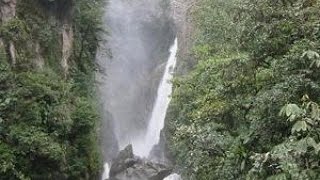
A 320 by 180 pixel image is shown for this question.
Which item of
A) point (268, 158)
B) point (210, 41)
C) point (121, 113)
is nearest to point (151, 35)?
point (121, 113)

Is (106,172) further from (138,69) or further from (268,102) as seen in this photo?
(268,102)

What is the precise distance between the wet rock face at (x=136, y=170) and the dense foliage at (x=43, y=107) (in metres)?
8.17

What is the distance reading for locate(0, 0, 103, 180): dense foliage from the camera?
1355 cm

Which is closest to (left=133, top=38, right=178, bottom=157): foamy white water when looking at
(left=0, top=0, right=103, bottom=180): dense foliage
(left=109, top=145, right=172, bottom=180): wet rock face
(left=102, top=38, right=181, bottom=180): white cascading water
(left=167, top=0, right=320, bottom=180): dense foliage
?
(left=102, top=38, right=181, bottom=180): white cascading water

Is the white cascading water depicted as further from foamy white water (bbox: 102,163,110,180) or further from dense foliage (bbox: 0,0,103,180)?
dense foliage (bbox: 0,0,103,180)

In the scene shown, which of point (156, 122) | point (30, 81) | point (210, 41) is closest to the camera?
point (30, 81)

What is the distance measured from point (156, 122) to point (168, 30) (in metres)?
9.00

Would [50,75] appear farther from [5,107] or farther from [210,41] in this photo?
[210,41]

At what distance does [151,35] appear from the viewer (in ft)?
147

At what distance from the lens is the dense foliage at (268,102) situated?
4.93 m

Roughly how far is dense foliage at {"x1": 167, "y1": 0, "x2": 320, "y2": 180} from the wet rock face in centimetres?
1485

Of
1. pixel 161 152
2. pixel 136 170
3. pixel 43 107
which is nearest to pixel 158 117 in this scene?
pixel 161 152

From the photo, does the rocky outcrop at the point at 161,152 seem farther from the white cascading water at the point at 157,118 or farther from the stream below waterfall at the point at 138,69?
the white cascading water at the point at 157,118

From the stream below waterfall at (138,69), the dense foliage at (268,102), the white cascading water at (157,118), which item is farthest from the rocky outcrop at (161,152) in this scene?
the dense foliage at (268,102)
